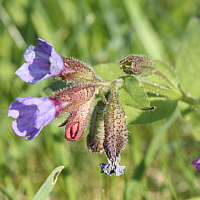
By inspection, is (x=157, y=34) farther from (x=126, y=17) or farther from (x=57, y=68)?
(x=57, y=68)

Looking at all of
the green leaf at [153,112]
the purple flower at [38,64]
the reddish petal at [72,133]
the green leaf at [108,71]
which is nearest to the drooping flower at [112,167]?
the reddish petal at [72,133]

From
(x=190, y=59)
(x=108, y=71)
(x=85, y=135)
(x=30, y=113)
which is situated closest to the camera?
(x=30, y=113)

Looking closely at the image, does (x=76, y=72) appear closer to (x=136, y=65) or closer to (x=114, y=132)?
(x=136, y=65)

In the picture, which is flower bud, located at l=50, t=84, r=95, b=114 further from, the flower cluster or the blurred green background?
the blurred green background

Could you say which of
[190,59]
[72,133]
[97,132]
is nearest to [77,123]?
[72,133]

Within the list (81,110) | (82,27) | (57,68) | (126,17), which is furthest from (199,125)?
(126,17)

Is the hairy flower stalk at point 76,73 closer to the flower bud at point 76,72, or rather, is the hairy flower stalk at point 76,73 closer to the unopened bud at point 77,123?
the flower bud at point 76,72
